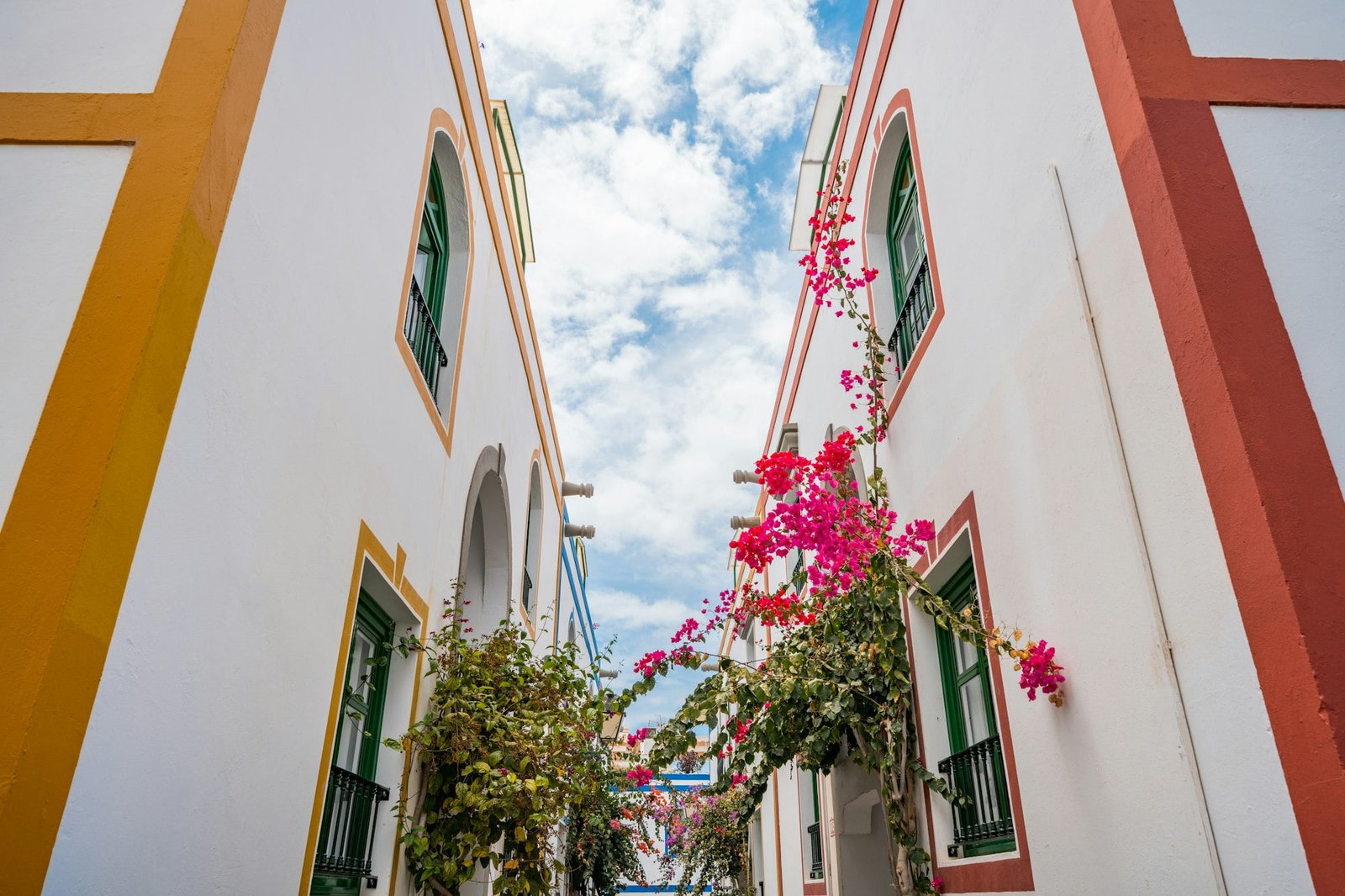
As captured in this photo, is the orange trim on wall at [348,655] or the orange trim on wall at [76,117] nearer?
the orange trim on wall at [76,117]

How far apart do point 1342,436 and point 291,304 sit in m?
3.55

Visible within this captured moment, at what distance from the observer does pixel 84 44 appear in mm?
3152

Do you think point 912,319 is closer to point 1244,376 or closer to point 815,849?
point 1244,376

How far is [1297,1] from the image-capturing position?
345cm

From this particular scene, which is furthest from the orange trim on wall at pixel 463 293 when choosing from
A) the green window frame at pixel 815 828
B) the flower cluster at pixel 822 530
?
the green window frame at pixel 815 828

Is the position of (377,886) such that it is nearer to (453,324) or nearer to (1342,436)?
(453,324)

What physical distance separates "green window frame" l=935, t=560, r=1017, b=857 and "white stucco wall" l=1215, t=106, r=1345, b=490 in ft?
6.98

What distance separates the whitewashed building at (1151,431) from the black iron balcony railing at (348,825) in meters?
3.08

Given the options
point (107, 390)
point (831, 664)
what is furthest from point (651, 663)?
point (107, 390)

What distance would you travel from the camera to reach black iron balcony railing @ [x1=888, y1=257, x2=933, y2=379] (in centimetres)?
563

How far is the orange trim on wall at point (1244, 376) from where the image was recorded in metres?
2.27

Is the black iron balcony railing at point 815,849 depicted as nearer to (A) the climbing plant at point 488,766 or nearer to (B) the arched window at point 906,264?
(A) the climbing plant at point 488,766

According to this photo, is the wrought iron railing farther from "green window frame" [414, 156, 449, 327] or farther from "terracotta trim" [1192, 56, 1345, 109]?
"green window frame" [414, 156, 449, 327]

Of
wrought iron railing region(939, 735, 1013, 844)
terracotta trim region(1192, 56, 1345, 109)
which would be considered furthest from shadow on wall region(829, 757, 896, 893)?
terracotta trim region(1192, 56, 1345, 109)
